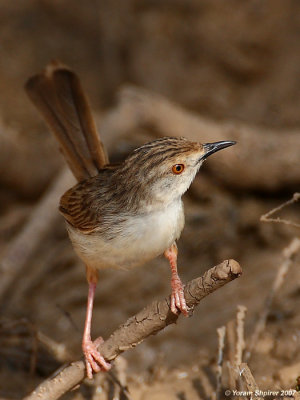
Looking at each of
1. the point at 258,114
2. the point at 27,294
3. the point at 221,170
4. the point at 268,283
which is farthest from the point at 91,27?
the point at 268,283

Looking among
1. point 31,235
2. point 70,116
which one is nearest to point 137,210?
point 70,116

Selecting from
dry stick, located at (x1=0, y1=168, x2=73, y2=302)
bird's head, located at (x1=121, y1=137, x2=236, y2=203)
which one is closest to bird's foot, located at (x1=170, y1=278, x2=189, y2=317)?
bird's head, located at (x1=121, y1=137, x2=236, y2=203)

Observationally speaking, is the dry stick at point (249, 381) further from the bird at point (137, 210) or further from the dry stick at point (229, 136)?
the dry stick at point (229, 136)

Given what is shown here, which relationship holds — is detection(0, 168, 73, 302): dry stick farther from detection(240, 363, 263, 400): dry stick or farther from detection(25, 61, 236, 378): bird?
detection(240, 363, 263, 400): dry stick

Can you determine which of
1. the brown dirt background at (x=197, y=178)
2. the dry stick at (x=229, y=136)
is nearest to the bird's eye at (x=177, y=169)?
the brown dirt background at (x=197, y=178)

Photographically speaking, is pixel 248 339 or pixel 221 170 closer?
pixel 248 339

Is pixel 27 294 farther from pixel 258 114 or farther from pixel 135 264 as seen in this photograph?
pixel 258 114
